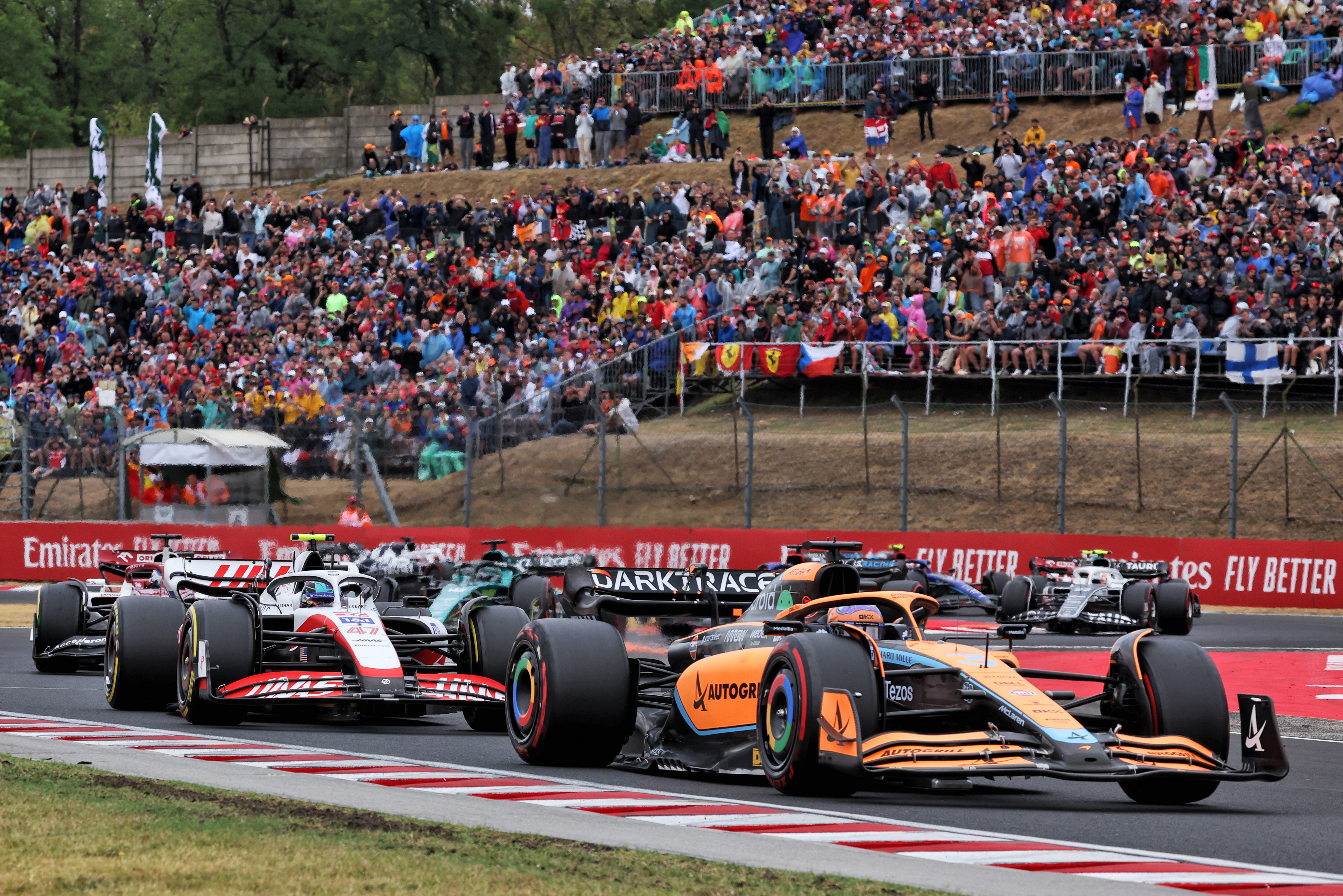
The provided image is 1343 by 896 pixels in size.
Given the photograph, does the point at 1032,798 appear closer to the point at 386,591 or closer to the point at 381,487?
the point at 386,591

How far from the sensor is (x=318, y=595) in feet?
44.6

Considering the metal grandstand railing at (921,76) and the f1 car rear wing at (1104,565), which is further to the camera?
the metal grandstand railing at (921,76)

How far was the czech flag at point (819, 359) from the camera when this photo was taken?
101 ft

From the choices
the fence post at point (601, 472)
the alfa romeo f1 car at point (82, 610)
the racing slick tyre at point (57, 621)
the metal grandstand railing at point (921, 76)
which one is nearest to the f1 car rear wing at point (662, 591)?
the alfa romeo f1 car at point (82, 610)

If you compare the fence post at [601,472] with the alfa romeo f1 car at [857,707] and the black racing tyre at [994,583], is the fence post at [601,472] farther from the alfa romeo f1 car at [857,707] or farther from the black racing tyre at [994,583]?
the alfa romeo f1 car at [857,707]

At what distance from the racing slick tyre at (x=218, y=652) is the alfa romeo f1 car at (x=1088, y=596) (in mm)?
12171

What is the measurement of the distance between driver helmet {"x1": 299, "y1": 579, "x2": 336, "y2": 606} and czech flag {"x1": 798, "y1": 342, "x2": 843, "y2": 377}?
58.5 ft

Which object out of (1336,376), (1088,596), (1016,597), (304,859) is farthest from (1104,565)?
(304,859)

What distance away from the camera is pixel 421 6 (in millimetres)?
67062

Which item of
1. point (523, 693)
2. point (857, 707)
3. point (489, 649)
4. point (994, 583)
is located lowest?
point (994, 583)

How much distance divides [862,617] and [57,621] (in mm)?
10462

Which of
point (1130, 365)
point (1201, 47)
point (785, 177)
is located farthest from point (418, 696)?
point (1201, 47)

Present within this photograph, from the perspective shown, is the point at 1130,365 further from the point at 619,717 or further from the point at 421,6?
the point at 421,6

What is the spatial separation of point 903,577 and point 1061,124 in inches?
842
